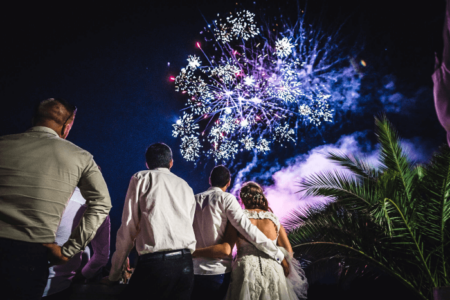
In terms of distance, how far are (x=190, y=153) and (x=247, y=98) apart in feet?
8.31

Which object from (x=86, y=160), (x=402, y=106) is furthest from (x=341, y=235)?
(x=402, y=106)

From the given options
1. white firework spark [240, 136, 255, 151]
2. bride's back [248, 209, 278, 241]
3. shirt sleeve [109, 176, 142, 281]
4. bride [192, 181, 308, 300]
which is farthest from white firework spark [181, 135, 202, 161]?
shirt sleeve [109, 176, 142, 281]

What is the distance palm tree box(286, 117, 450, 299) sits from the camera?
4.94 m

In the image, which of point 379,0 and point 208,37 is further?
point 379,0

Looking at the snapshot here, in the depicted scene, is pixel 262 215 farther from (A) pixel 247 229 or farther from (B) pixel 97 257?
(B) pixel 97 257

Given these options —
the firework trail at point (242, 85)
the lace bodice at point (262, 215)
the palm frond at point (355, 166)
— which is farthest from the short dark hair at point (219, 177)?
the firework trail at point (242, 85)

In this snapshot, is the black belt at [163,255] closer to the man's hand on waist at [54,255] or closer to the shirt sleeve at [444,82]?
the man's hand on waist at [54,255]

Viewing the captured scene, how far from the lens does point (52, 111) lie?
1928 mm

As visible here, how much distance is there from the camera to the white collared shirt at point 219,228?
2.65 m

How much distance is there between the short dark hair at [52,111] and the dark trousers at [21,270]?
2.59ft

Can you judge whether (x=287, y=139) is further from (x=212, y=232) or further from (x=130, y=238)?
(x=130, y=238)

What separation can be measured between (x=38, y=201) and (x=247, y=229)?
172 centimetres

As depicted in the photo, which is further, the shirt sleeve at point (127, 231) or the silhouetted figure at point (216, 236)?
the silhouetted figure at point (216, 236)

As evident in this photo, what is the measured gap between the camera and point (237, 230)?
280 cm
